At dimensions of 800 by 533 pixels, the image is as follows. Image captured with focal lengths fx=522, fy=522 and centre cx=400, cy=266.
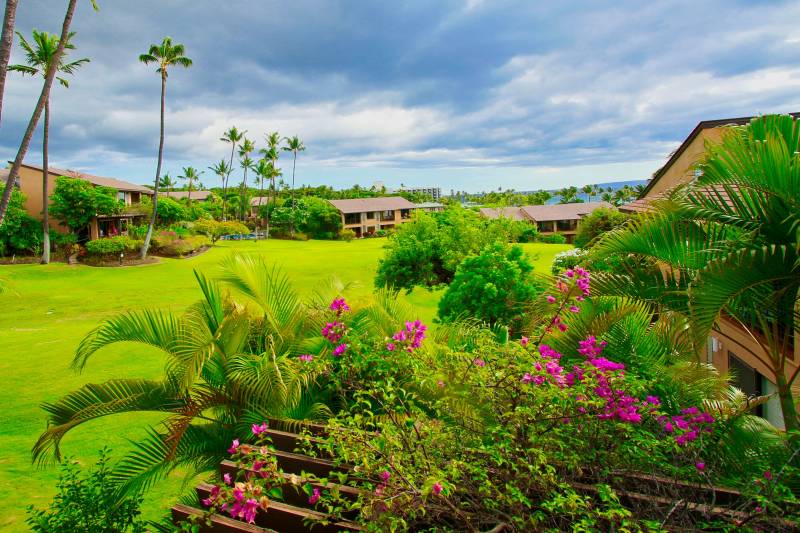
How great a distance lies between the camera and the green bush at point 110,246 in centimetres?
3941

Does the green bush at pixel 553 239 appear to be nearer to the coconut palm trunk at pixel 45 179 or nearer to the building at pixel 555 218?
the building at pixel 555 218

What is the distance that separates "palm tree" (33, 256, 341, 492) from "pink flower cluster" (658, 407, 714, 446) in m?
3.65

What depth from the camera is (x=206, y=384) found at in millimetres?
6766

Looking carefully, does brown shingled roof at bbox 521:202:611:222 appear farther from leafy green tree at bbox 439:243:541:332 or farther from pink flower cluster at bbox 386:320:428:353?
pink flower cluster at bbox 386:320:428:353

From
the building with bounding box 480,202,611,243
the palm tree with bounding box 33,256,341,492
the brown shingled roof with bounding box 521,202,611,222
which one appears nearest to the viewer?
the palm tree with bounding box 33,256,341,492

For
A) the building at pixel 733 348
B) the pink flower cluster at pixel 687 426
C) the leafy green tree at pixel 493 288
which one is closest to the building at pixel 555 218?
the leafy green tree at pixel 493 288

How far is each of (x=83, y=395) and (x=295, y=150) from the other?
261 feet

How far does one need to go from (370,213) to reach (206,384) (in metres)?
80.7

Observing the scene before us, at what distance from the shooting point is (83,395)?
624 cm

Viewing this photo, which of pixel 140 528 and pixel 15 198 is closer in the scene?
pixel 140 528

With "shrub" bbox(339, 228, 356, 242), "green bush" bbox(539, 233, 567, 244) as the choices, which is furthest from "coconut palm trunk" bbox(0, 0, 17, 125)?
"green bush" bbox(539, 233, 567, 244)

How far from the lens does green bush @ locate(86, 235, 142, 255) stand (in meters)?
39.4

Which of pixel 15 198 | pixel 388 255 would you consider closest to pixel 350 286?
pixel 388 255

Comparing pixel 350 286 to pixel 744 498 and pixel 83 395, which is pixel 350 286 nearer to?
pixel 83 395
